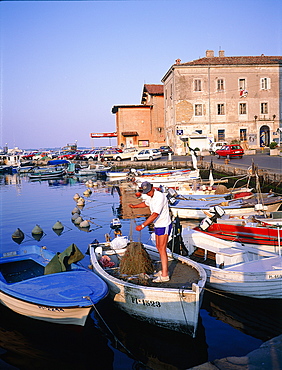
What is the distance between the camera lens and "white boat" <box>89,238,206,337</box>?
6484 mm

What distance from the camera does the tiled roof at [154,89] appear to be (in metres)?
56.6

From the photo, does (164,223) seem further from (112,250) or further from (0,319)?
(0,319)

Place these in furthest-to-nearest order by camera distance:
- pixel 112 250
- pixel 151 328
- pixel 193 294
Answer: pixel 112 250
pixel 151 328
pixel 193 294

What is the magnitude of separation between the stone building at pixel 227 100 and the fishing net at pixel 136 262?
125 ft

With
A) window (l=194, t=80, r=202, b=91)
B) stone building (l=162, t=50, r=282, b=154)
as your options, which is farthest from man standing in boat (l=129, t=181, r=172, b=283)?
window (l=194, t=80, r=202, b=91)

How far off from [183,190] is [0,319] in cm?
1504

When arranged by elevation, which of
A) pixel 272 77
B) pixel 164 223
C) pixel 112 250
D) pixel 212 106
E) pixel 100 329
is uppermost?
pixel 272 77

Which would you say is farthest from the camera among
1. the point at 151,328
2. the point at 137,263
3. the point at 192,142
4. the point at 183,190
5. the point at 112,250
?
the point at 192,142

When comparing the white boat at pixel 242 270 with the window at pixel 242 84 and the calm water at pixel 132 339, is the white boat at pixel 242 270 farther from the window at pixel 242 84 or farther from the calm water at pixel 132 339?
the window at pixel 242 84

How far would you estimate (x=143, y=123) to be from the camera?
188 feet

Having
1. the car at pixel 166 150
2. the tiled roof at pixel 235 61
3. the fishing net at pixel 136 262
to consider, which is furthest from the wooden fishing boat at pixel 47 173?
the fishing net at pixel 136 262

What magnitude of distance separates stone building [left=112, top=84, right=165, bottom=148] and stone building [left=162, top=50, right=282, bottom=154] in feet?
31.8

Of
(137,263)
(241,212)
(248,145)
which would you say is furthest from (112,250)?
(248,145)

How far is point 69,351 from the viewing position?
6.61 metres
